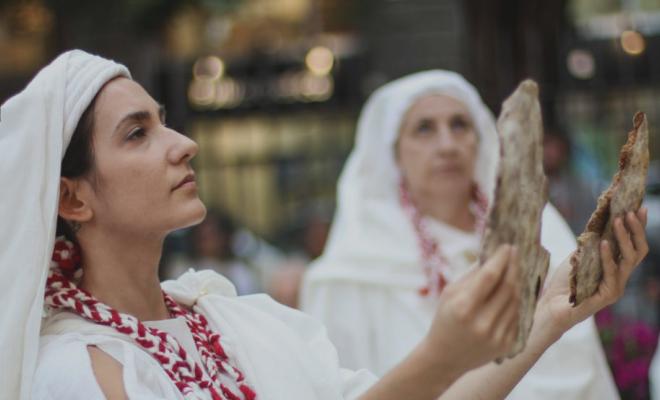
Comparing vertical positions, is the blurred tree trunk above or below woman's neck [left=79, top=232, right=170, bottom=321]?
above

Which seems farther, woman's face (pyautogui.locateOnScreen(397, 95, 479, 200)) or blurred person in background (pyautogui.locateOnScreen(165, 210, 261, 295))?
blurred person in background (pyautogui.locateOnScreen(165, 210, 261, 295))

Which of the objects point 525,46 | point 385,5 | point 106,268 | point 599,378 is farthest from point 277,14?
point 106,268

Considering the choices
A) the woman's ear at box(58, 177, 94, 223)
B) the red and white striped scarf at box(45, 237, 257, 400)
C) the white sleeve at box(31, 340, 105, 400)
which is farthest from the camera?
the woman's ear at box(58, 177, 94, 223)

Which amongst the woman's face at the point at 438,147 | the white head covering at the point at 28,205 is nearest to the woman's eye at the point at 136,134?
the white head covering at the point at 28,205

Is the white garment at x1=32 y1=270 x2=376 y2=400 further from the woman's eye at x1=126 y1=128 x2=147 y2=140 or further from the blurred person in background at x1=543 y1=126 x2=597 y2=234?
the blurred person in background at x1=543 y1=126 x2=597 y2=234

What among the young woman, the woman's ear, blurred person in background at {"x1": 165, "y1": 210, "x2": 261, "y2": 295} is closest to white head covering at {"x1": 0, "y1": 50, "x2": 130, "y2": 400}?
the young woman

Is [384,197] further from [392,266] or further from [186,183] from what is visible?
[186,183]

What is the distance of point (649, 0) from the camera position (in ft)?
41.7

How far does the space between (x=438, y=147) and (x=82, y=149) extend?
2.44 meters

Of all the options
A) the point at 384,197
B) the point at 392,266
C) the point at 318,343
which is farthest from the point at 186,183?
the point at 384,197

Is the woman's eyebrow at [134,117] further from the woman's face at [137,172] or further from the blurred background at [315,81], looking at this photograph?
the blurred background at [315,81]

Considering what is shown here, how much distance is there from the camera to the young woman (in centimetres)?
242

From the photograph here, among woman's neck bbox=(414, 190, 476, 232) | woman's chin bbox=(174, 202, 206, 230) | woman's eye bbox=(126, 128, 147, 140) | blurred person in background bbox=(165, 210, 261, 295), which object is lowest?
blurred person in background bbox=(165, 210, 261, 295)

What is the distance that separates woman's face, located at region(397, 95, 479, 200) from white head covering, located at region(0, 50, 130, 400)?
2.45 meters
